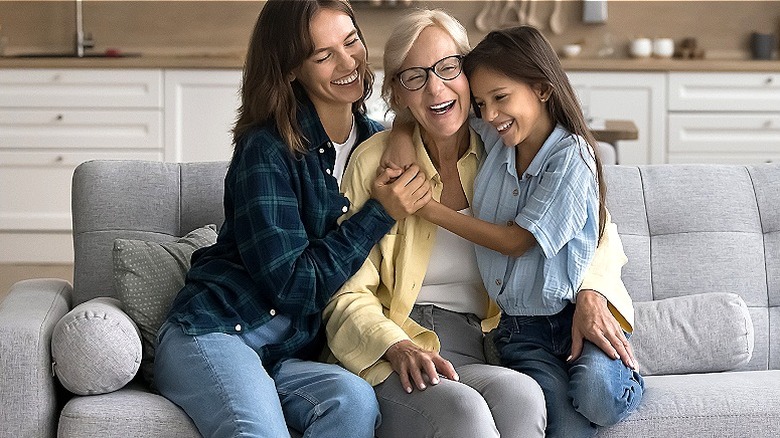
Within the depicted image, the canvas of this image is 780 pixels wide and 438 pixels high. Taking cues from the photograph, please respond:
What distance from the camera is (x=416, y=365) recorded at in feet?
6.98

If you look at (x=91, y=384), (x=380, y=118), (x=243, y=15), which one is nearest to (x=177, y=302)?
(x=91, y=384)

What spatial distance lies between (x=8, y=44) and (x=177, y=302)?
4.46 meters

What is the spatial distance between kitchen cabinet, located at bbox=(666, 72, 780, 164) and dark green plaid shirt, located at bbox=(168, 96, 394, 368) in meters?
3.82

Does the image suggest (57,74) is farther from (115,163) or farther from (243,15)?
(115,163)

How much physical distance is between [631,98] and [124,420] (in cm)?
418

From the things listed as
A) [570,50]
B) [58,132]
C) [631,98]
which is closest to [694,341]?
[631,98]

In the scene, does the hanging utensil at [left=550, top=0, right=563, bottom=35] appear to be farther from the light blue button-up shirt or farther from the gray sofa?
the light blue button-up shirt

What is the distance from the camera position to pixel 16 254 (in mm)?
5734

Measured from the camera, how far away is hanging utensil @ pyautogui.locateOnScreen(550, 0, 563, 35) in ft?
20.7

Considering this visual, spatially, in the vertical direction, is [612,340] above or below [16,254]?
above

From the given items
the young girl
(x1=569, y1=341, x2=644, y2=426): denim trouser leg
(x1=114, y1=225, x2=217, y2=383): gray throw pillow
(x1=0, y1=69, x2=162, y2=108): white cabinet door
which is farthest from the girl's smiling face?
(x1=0, y1=69, x2=162, y2=108): white cabinet door

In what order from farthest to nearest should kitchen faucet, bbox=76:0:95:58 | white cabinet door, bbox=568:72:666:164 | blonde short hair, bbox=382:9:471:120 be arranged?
1. kitchen faucet, bbox=76:0:95:58
2. white cabinet door, bbox=568:72:666:164
3. blonde short hair, bbox=382:9:471:120

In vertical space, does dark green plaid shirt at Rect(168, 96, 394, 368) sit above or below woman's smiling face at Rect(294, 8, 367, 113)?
below

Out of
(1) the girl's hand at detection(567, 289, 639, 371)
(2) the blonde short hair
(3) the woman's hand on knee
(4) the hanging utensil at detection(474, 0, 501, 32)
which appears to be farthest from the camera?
(4) the hanging utensil at detection(474, 0, 501, 32)
